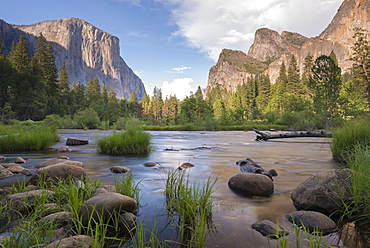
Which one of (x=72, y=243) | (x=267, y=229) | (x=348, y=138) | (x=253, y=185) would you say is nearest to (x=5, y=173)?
(x=72, y=243)

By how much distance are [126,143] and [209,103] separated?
4318 cm

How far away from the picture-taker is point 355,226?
2.46m

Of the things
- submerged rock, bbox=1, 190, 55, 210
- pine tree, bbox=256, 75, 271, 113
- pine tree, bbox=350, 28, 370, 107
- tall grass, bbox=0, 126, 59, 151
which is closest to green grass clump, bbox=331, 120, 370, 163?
submerged rock, bbox=1, 190, 55, 210

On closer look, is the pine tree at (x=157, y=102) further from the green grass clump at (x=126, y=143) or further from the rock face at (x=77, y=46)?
the rock face at (x=77, y=46)

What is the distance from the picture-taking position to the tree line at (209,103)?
68.5 ft

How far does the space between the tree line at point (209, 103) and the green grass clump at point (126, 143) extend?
10.9 metres

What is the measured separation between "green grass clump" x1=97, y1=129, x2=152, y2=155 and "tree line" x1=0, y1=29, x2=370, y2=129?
1086 cm

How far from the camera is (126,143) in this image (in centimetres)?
856

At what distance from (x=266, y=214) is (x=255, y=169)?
7.70 feet

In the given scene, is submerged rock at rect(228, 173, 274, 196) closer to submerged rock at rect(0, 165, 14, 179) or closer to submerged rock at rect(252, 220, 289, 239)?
submerged rock at rect(252, 220, 289, 239)

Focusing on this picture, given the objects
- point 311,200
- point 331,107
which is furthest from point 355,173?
point 331,107

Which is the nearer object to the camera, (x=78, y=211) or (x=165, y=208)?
(x=78, y=211)

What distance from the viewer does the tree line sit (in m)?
20.9

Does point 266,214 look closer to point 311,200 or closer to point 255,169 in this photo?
point 311,200
